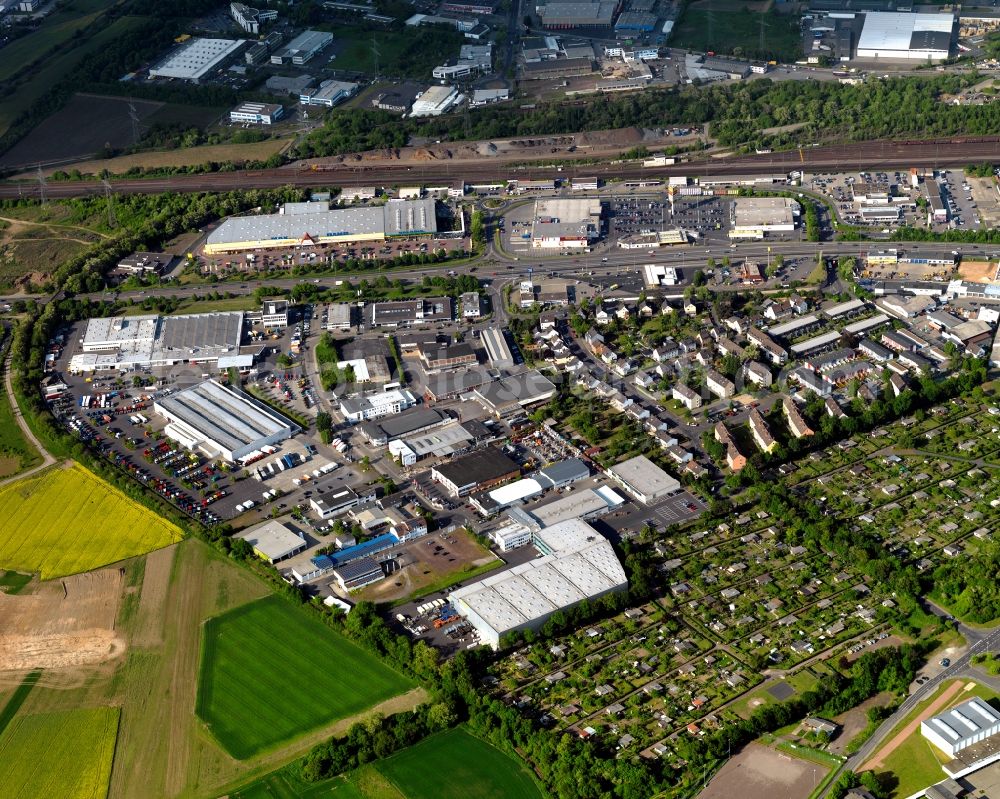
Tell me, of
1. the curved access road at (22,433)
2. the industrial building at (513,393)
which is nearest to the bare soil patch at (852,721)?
the industrial building at (513,393)

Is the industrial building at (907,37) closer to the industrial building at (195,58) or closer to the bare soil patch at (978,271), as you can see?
the bare soil patch at (978,271)

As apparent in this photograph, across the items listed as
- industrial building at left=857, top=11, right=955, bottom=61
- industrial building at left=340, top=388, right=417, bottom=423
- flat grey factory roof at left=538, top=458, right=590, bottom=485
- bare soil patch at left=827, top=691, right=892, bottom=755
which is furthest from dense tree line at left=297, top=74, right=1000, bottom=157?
bare soil patch at left=827, top=691, right=892, bottom=755

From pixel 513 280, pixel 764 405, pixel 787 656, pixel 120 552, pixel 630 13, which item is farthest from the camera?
pixel 630 13

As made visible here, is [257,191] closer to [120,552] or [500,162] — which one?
[500,162]

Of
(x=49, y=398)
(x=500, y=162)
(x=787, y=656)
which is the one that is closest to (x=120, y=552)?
(x=49, y=398)

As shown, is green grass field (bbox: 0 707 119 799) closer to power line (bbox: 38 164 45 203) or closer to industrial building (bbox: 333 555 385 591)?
industrial building (bbox: 333 555 385 591)

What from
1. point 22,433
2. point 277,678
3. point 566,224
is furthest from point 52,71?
point 277,678
